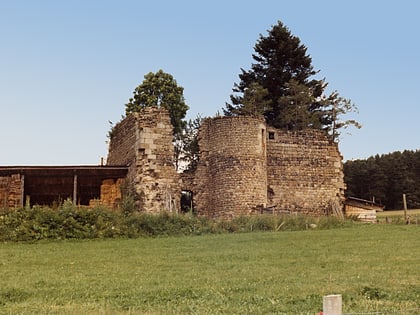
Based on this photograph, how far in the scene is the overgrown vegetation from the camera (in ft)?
65.7

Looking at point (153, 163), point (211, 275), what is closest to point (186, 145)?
point (153, 163)

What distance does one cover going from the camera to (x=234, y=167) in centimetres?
2864

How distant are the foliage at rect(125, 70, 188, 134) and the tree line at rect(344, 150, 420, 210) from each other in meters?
26.8

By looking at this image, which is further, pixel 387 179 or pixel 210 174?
pixel 387 179

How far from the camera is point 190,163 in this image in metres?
45.1

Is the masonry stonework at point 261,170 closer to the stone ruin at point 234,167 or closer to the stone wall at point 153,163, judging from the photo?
the stone ruin at point 234,167

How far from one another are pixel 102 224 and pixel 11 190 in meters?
6.83

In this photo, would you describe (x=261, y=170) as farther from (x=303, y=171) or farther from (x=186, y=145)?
(x=186, y=145)

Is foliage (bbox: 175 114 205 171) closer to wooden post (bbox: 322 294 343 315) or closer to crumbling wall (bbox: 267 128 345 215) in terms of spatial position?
crumbling wall (bbox: 267 128 345 215)

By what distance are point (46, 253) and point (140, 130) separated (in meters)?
10.9

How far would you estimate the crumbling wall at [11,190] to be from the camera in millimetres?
25516

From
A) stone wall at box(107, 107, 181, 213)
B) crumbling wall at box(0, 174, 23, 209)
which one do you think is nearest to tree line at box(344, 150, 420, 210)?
stone wall at box(107, 107, 181, 213)

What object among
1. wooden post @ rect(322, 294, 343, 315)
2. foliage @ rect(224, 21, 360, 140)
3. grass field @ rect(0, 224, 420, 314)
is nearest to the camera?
wooden post @ rect(322, 294, 343, 315)

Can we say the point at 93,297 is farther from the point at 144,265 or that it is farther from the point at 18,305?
the point at 144,265
